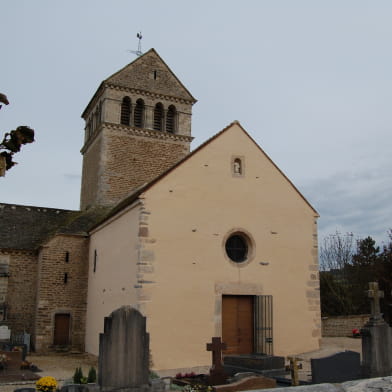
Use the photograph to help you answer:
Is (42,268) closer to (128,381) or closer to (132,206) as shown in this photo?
(132,206)

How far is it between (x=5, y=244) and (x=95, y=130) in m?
7.89

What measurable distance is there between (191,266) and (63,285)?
779 cm

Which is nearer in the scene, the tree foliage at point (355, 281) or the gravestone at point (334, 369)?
the gravestone at point (334, 369)

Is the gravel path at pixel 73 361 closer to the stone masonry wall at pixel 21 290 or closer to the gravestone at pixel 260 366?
the gravestone at pixel 260 366

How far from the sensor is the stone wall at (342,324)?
20344 millimetres

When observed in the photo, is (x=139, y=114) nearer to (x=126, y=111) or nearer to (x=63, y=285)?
(x=126, y=111)

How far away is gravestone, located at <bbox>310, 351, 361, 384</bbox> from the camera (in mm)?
9391

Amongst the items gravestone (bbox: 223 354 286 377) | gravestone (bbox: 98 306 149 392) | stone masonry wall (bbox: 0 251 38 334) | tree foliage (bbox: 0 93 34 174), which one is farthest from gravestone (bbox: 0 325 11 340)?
tree foliage (bbox: 0 93 34 174)

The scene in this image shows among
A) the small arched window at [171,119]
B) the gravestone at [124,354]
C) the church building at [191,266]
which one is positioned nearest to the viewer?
the gravestone at [124,354]

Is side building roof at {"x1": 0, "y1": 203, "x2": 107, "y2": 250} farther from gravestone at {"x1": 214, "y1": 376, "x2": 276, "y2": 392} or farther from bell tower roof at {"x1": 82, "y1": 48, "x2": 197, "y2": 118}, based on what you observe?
gravestone at {"x1": 214, "y1": 376, "x2": 276, "y2": 392}

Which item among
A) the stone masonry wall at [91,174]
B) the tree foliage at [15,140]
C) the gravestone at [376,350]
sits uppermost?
the stone masonry wall at [91,174]

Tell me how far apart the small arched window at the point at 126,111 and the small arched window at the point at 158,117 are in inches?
58.6

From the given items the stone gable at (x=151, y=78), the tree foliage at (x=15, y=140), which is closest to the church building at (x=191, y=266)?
the stone gable at (x=151, y=78)

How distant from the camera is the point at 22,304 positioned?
2080cm
